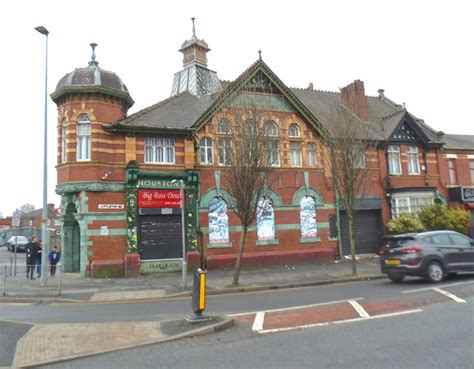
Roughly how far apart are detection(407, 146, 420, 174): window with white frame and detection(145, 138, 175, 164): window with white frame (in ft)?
48.0

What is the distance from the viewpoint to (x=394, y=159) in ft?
77.9

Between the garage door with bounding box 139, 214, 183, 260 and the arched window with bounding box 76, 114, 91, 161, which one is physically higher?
the arched window with bounding box 76, 114, 91, 161

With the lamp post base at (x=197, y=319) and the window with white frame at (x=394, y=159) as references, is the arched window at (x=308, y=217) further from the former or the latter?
the lamp post base at (x=197, y=319)

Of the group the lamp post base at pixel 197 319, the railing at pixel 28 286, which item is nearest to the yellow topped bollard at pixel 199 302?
the lamp post base at pixel 197 319

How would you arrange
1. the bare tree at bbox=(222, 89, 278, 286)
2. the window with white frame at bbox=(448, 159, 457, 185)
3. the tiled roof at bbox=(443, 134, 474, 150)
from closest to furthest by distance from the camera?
the bare tree at bbox=(222, 89, 278, 286), the window with white frame at bbox=(448, 159, 457, 185), the tiled roof at bbox=(443, 134, 474, 150)

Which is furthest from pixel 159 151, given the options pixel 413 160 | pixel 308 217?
pixel 413 160

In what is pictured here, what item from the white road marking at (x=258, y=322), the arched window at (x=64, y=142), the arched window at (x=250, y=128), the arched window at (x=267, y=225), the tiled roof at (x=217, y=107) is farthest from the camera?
the arched window at (x=267, y=225)

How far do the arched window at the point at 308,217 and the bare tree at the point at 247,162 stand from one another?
733 centimetres

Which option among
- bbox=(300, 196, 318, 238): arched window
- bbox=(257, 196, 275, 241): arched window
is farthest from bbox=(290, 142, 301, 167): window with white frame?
bbox=(257, 196, 275, 241): arched window

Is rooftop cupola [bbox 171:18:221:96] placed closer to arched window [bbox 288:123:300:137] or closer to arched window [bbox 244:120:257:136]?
arched window [bbox 288:123:300:137]

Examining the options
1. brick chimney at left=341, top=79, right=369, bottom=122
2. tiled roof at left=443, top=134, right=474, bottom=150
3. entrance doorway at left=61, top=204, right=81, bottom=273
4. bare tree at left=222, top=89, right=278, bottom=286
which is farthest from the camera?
tiled roof at left=443, top=134, right=474, bottom=150

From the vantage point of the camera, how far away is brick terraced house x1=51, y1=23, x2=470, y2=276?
56.5 ft

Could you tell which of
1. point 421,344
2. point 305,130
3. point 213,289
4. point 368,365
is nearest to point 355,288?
point 213,289

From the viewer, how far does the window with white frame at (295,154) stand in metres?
21.1
